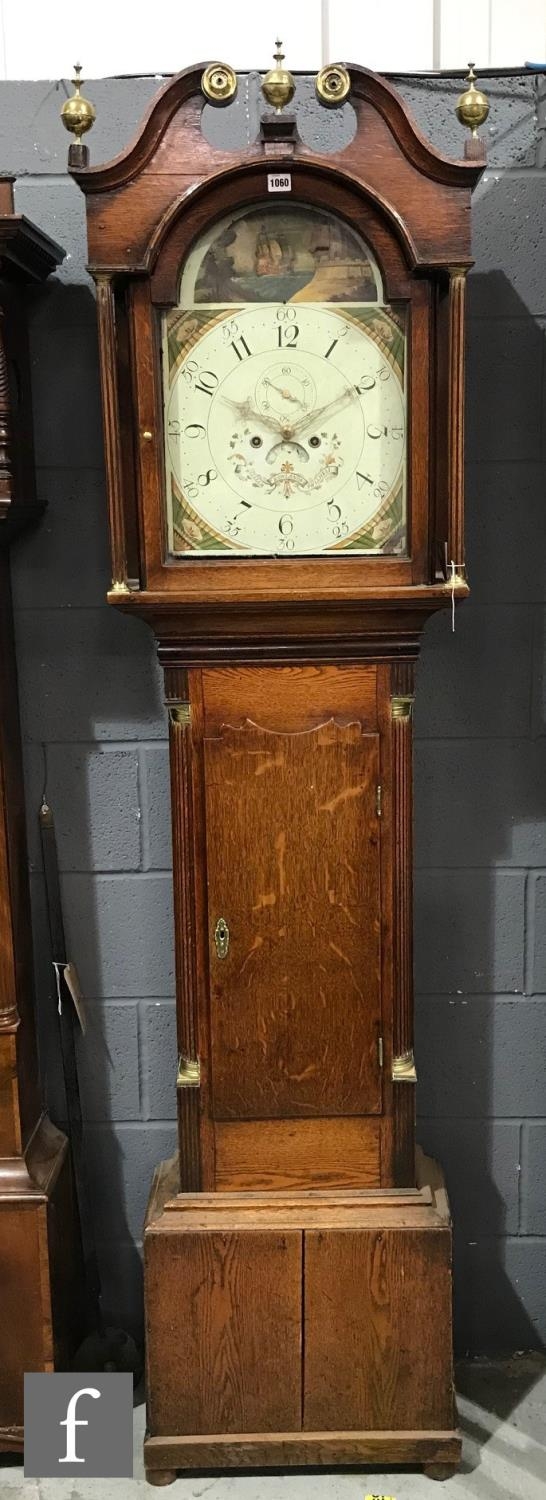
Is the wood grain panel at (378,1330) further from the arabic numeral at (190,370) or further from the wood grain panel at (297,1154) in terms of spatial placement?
the arabic numeral at (190,370)

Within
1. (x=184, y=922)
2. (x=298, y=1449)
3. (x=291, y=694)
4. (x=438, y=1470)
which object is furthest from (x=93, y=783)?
(x=438, y=1470)

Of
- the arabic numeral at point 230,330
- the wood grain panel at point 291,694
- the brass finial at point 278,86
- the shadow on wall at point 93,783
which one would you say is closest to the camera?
the brass finial at point 278,86

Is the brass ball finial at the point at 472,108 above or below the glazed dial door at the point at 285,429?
above

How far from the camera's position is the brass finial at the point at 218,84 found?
5.06 feet

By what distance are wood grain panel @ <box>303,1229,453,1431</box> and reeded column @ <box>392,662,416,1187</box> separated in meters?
0.11

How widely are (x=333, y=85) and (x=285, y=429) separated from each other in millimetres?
413

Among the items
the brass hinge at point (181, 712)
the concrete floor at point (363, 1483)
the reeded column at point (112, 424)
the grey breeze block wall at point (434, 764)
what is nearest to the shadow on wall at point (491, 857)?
the grey breeze block wall at point (434, 764)

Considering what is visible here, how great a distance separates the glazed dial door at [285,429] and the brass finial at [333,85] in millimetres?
240

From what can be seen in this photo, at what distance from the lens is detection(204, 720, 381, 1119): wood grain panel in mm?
1756

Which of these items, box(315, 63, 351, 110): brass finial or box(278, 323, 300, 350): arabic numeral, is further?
box(278, 323, 300, 350): arabic numeral

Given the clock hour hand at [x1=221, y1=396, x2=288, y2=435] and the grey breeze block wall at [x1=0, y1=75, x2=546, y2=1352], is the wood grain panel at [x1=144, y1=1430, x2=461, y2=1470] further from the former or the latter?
the clock hour hand at [x1=221, y1=396, x2=288, y2=435]

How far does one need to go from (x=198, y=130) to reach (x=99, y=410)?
1.55ft

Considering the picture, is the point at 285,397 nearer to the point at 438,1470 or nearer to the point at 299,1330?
the point at 299,1330

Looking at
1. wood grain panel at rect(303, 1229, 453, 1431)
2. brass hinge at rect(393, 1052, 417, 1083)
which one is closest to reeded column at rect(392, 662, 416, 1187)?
brass hinge at rect(393, 1052, 417, 1083)
